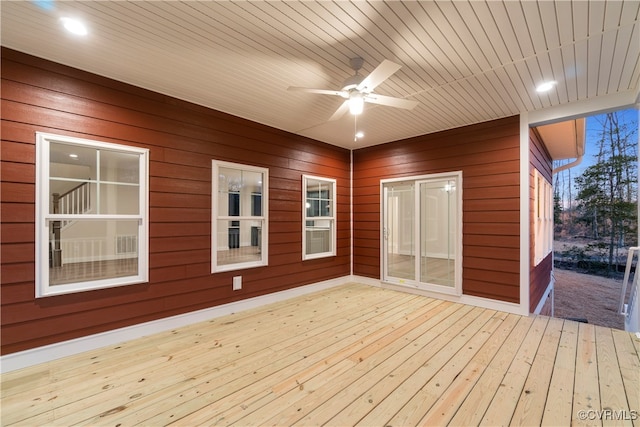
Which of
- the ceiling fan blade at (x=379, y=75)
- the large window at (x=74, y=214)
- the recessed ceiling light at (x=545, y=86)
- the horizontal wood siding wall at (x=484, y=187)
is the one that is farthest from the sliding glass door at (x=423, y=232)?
the large window at (x=74, y=214)

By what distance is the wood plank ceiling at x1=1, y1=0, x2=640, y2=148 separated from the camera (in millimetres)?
1918

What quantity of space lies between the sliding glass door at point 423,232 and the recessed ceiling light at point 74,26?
4.40 metres

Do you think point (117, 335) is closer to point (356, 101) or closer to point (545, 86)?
point (356, 101)

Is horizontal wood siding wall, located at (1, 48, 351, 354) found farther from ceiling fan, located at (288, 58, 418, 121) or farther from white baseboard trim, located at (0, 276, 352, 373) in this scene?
ceiling fan, located at (288, 58, 418, 121)

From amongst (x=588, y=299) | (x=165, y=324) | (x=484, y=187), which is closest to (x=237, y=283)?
(x=165, y=324)

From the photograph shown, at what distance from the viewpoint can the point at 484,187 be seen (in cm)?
404

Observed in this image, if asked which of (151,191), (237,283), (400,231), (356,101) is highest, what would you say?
(356,101)

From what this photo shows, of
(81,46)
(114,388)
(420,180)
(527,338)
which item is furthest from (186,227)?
(527,338)

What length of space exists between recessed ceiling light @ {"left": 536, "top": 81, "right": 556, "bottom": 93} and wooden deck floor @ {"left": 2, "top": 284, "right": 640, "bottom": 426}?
275 cm

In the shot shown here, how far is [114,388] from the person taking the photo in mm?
2088

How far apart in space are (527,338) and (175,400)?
344 cm

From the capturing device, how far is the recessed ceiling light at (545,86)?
2933mm

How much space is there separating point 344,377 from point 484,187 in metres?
3.35

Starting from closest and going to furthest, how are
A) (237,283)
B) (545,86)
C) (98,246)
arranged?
(545,86)
(237,283)
(98,246)
